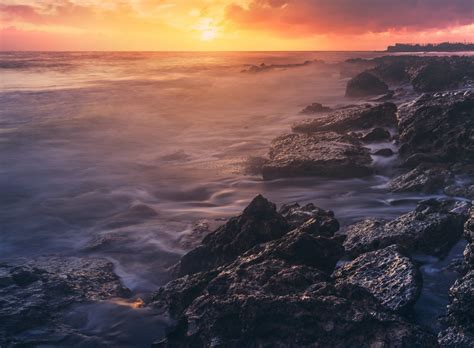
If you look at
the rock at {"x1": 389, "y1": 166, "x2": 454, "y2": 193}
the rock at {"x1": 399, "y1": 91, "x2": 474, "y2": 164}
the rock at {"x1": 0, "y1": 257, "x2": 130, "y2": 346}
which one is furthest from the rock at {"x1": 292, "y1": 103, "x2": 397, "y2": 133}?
the rock at {"x1": 0, "y1": 257, "x2": 130, "y2": 346}

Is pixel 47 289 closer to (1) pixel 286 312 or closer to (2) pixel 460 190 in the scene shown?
(1) pixel 286 312

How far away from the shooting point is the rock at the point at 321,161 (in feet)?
33.7

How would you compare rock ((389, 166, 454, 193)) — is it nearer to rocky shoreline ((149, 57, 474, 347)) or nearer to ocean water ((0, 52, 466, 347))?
rocky shoreline ((149, 57, 474, 347))

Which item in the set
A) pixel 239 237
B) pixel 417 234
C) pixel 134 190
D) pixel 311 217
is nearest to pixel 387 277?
pixel 417 234

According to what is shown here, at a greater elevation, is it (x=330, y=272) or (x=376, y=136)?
(x=376, y=136)

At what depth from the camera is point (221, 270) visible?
17.8ft

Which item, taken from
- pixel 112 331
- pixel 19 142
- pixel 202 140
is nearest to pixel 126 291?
pixel 112 331

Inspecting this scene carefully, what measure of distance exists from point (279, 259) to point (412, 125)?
308 inches

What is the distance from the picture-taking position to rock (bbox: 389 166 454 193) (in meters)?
8.55

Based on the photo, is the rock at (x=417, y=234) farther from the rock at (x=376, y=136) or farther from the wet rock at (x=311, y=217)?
the rock at (x=376, y=136)

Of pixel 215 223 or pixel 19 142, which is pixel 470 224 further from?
pixel 19 142

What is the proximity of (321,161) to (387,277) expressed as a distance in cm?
606

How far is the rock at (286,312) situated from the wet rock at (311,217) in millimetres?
1078

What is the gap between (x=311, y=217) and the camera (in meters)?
6.88
